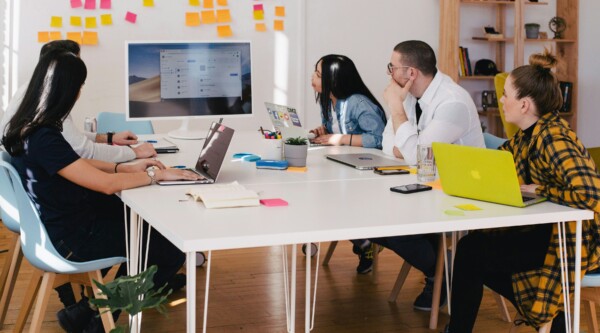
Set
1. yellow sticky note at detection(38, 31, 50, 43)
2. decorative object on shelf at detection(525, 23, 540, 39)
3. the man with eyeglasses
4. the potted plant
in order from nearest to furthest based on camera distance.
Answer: the potted plant, the man with eyeglasses, yellow sticky note at detection(38, 31, 50, 43), decorative object on shelf at detection(525, 23, 540, 39)

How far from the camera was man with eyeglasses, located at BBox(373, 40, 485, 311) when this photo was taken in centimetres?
320

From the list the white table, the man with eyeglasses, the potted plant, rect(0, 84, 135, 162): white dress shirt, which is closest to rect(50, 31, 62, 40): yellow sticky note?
rect(0, 84, 135, 162): white dress shirt

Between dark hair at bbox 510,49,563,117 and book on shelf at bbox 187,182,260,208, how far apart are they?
3.03 feet

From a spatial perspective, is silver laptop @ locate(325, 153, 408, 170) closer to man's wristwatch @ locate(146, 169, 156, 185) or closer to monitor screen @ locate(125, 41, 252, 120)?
man's wristwatch @ locate(146, 169, 156, 185)

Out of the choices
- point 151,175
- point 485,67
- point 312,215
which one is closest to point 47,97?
point 151,175

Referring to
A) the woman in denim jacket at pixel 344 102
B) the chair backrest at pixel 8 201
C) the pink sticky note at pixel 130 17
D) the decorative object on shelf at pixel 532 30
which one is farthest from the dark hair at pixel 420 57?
the decorative object on shelf at pixel 532 30

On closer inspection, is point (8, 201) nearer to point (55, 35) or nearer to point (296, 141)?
point (296, 141)

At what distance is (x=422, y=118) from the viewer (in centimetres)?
341

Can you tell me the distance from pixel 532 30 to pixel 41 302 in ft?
16.0

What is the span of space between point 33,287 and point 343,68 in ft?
6.53

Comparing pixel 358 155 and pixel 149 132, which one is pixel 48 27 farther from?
pixel 358 155

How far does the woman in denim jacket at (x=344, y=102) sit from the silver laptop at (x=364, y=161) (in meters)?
0.62

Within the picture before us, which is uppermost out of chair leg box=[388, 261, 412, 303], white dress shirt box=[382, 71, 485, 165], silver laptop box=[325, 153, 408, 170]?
white dress shirt box=[382, 71, 485, 165]

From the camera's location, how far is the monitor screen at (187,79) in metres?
3.99
